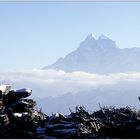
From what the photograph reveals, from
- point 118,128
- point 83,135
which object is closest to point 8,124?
point 83,135

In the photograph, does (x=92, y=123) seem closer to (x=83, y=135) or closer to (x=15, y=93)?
(x=83, y=135)

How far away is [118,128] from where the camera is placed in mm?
35000

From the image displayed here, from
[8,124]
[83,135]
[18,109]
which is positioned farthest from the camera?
[18,109]

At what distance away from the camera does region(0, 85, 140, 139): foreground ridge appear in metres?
33.4

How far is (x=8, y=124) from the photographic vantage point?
34.6 meters

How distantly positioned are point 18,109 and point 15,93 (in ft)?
5.58

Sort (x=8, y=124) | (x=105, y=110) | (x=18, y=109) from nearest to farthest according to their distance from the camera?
(x=8, y=124) → (x=18, y=109) → (x=105, y=110)

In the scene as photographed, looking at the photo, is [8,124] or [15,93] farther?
[15,93]

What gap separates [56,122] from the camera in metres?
36.4

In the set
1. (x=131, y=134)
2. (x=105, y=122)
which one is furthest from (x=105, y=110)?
(x=131, y=134)

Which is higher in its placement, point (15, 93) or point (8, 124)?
point (15, 93)

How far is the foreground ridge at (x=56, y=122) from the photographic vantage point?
110ft

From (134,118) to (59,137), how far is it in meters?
7.56

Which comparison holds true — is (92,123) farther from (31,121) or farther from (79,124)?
(31,121)
